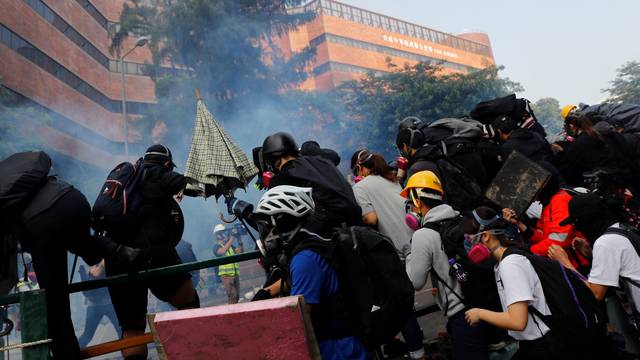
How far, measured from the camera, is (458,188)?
4191 millimetres

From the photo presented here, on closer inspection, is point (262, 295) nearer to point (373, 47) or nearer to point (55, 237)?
point (55, 237)

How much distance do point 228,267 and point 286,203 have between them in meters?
7.11

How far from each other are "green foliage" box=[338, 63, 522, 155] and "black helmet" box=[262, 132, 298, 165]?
26870 millimetres

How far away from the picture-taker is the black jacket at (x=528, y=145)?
4.51 metres

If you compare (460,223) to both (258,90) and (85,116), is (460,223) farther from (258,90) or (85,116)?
(85,116)

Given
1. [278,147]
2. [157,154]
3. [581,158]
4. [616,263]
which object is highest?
[157,154]

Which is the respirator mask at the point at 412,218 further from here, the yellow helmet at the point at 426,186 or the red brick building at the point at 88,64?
the red brick building at the point at 88,64

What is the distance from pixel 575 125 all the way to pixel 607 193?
3.82 feet

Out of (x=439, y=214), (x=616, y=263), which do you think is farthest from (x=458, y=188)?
(x=616, y=263)

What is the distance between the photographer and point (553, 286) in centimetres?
270

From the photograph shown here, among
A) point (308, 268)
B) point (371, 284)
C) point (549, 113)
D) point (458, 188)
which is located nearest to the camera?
point (308, 268)

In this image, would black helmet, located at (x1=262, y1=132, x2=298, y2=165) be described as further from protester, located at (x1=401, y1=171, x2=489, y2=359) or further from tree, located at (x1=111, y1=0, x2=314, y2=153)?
tree, located at (x1=111, y1=0, x2=314, y2=153)

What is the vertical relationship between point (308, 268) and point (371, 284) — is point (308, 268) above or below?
above

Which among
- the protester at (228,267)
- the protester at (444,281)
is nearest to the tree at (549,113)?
the protester at (228,267)
